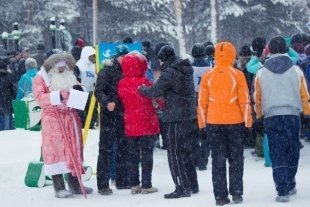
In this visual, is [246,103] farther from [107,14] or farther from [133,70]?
[107,14]

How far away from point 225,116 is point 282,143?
814 mm

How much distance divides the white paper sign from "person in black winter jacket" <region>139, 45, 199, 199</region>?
2.37ft

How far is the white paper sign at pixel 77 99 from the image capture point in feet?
29.0

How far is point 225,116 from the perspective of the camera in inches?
316

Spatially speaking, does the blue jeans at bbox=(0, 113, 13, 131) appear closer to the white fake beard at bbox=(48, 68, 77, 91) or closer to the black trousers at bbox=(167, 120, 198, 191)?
the white fake beard at bbox=(48, 68, 77, 91)

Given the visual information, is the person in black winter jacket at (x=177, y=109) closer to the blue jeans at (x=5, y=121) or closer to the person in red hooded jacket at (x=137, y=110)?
the person in red hooded jacket at (x=137, y=110)

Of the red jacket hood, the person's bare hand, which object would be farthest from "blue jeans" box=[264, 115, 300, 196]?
the person's bare hand

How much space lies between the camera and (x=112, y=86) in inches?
366

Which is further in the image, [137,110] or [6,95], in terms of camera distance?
[6,95]

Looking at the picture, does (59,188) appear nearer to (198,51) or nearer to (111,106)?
(111,106)

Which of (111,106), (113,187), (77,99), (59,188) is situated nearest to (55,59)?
(77,99)

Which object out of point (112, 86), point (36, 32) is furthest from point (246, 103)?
point (36, 32)

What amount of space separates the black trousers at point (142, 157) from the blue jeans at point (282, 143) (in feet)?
5.25

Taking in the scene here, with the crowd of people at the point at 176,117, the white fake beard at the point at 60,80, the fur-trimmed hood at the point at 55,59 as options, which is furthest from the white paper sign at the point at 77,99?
the fur-trimmed hood at the point at 55,59
